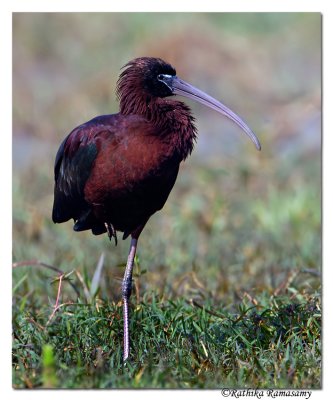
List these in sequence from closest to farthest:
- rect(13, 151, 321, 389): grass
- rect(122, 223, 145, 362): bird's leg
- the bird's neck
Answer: rect(13, 151, 321, 389): grass → the bird's neck → rect(122, 223, 145, 362): bird's leg

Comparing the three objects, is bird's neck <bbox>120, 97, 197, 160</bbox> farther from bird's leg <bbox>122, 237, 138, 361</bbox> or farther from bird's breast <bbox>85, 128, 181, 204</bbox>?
bird's leg <bbox>122, 237, 138, 361</bbox>

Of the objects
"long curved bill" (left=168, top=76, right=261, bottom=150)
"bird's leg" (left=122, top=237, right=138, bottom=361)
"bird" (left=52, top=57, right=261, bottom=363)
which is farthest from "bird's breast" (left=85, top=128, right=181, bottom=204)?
"bird's leg" (left=122, top=237, right=138, bottom=361)

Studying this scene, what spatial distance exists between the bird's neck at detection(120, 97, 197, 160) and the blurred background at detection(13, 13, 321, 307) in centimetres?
121

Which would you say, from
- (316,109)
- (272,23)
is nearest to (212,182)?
(316,109)

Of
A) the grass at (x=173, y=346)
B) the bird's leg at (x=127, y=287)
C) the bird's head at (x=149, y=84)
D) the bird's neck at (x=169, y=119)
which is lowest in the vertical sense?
the grass at (x=173, y=346)

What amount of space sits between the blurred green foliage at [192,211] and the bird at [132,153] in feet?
1.67

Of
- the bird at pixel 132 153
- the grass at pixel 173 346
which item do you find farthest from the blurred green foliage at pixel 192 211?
the bird at pixel 132 153

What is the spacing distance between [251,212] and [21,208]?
233cm

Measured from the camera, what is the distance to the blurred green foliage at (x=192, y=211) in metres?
5.16

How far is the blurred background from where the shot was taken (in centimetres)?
739

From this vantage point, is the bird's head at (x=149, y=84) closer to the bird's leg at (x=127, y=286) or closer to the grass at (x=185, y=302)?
the bird's leg at (x=127, y=286)

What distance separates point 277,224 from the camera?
8.77 m

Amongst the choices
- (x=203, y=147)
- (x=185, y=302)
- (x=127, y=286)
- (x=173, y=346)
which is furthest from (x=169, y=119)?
(x=203, y=147)
